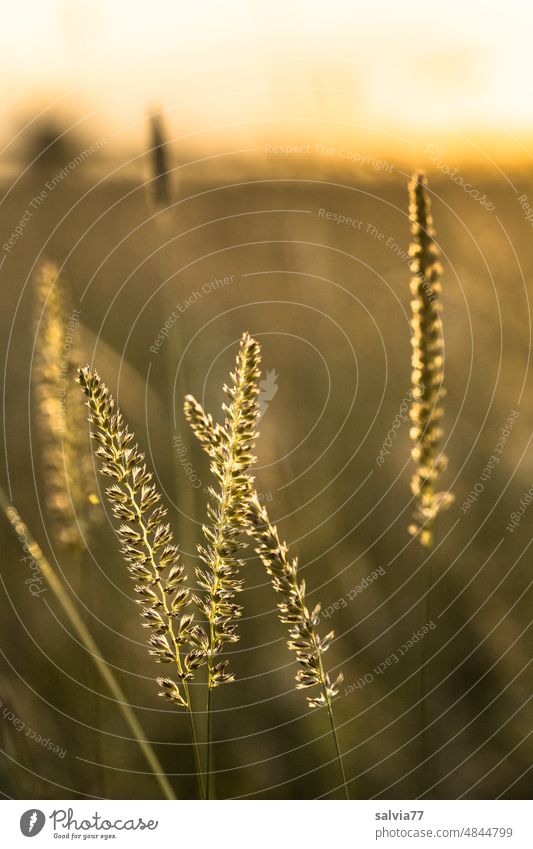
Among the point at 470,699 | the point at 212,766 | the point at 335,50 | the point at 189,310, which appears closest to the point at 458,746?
the point at 470,699

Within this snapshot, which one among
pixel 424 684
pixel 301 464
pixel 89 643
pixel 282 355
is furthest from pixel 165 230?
pixel 424 684

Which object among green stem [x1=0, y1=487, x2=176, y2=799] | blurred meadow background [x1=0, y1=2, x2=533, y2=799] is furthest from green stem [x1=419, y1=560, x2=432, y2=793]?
green stem [x1=0, y1=487, x2=176, y2=799]

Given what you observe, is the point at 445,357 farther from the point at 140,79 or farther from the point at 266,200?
the point at 140,79

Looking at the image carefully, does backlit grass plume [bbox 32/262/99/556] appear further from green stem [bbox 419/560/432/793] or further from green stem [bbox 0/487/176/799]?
green stem [bbox 419/560/432/793]

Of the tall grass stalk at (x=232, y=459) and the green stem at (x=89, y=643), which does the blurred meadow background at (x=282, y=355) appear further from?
the tall grass stalk at (x=232, y=459)

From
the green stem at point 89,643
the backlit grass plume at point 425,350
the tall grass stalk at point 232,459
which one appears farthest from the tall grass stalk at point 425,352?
the green stem at point 89,643
